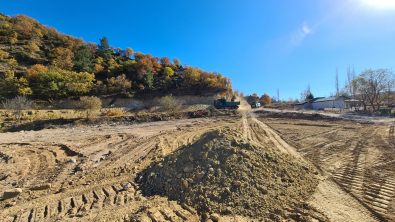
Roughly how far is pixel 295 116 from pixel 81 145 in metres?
21.2

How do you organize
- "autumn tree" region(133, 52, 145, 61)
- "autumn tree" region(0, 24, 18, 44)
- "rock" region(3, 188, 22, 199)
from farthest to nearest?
"autumn tree" region(133, 52, 145, 61), "autumn tree" region(0, 24, 18, 44), "rock" region(3, 188, 22, 199)

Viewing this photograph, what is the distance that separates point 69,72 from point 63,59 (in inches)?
557

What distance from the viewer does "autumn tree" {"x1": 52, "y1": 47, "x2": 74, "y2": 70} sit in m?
35.5

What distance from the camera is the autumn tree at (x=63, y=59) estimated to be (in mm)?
35500

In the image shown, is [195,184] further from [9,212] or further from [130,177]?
[9,212]

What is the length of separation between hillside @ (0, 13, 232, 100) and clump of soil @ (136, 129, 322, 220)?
33484mm

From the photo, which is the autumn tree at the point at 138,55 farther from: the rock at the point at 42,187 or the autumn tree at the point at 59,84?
the rock at the point at 42,187

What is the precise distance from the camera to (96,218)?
8.52ft

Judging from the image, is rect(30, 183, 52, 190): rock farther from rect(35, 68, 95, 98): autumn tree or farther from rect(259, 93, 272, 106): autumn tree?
rect(259, 93, 272, 106): autumn tree

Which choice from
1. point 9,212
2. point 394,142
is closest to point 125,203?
point 9,212

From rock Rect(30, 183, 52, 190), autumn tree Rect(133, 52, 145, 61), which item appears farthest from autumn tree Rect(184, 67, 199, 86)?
rock Rect(30, 183, 52, 190)

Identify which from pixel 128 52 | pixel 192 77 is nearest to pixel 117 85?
pixel 192 77

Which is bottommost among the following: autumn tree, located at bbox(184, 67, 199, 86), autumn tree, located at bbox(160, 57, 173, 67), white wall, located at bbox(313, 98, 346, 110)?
white wall, located at bbox(313, 98, 346, 110)

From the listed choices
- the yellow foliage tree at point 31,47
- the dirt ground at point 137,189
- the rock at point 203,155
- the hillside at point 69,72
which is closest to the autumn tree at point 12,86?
the hillside at point 69,72
